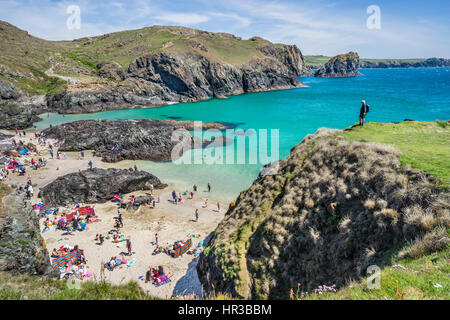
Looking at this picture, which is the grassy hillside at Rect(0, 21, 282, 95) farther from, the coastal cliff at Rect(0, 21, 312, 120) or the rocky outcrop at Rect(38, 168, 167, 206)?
the rocky outcrop at Rect(38, 168, 167, 206)

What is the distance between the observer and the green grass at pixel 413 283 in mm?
5043

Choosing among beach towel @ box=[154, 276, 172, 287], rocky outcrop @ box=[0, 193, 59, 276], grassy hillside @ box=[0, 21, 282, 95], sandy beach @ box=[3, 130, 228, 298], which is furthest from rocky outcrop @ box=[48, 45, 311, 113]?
beach towel @ box=[154, 276, 172, 287]

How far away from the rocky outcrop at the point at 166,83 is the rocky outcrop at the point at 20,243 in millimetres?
75868

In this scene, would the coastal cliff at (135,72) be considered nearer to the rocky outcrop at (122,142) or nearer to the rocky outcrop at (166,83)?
the rocky outcrop at (166,83)

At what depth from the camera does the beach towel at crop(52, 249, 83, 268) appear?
55.2ft

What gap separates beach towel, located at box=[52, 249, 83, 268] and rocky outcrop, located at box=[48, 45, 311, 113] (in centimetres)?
7126

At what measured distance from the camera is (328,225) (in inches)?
413

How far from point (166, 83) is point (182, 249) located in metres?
96.3

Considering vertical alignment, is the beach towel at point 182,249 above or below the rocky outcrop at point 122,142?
below

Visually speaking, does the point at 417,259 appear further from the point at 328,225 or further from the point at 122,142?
the point at 122,142

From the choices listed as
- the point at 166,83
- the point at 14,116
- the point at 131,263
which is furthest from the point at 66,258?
the point at 166,83

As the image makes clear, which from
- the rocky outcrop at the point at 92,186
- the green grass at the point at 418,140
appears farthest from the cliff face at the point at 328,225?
the rocky outcrop at the point at 92,186

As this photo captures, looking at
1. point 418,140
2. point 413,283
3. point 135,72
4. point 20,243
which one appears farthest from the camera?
point 135,72

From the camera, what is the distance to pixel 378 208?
30.3ft
